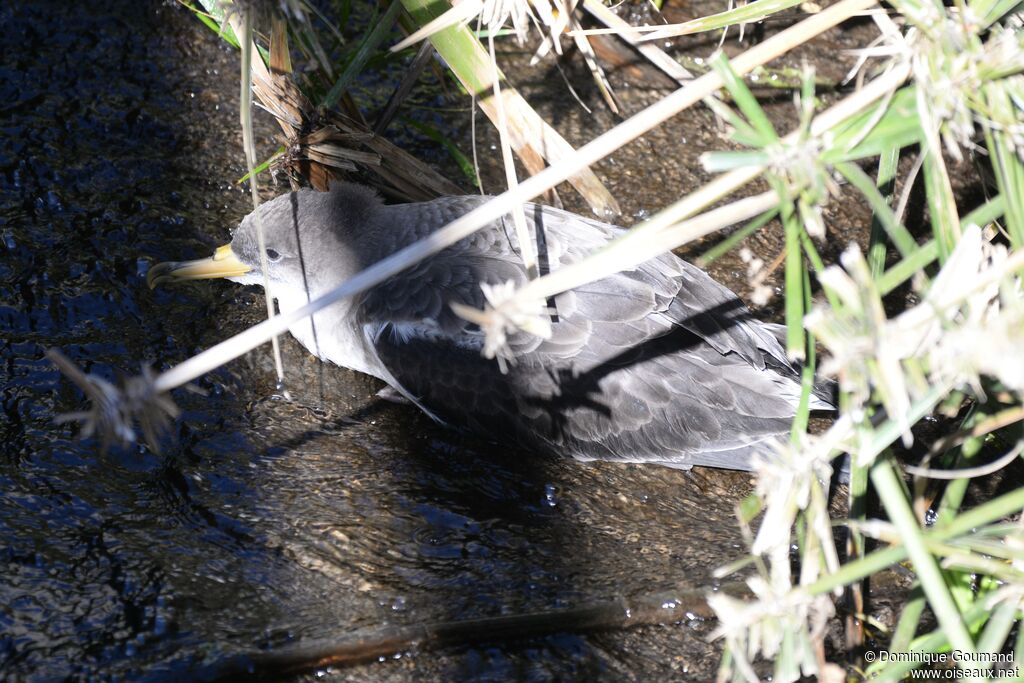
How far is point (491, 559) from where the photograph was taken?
8.99 ft

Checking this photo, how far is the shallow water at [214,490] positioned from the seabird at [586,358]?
0.13 metres

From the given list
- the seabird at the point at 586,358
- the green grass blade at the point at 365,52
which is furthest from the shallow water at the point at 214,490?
the green grass blade at the point at 365,52

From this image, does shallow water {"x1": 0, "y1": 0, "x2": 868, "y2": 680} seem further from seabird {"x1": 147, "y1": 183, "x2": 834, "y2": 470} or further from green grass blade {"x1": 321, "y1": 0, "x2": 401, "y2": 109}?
green grass blade {"x1": 321, "y1": 0, "x2": 401, "y2": 109}

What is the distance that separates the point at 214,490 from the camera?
2766mm

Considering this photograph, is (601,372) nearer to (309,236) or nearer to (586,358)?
(586,358)

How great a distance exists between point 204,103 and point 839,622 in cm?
308

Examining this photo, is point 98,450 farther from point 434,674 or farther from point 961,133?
point 961,133

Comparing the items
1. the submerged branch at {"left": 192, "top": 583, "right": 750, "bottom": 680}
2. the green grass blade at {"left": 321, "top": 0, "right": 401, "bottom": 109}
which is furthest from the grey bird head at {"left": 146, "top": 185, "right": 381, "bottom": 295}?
the submerged branch at {"left": 192, "top": 583, "right": 750, "bottom": 680}

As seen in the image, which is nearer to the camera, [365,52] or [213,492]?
[213,492]

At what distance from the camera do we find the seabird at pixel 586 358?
312 cm

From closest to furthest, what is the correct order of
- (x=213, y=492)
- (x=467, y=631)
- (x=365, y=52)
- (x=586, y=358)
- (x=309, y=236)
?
(x=467, y=631)
(x=213, y=492)
(x=586, y=358)
(x=365, y=52)
(x=309, y=236)

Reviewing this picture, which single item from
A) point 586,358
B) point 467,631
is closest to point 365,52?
point 586,358

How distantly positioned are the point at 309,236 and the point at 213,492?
110cm

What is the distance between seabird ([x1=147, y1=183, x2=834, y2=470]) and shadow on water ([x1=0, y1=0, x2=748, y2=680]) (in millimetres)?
133
